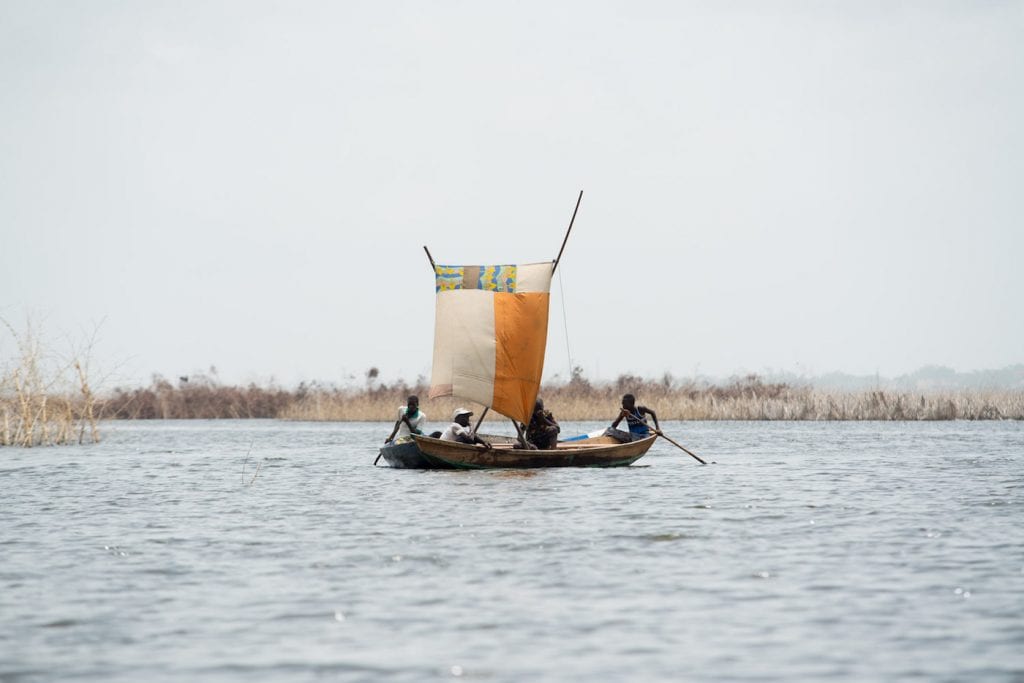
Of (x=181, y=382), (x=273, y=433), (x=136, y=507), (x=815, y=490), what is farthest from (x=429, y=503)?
(x=181, y=382)

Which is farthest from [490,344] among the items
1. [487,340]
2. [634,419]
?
[634,419]

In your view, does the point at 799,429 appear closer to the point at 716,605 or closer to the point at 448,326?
the point at 448,326

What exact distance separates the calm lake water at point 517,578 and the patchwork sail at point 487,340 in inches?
72.4

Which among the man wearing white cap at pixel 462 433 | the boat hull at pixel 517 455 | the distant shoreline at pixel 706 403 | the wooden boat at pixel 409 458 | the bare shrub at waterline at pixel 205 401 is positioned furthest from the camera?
the bare shrub at waterline at pixel 205 401

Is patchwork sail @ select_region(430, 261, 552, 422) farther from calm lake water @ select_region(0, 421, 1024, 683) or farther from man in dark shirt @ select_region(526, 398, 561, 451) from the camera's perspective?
calm lake water @ select_region(0, 421, 1024, 683)

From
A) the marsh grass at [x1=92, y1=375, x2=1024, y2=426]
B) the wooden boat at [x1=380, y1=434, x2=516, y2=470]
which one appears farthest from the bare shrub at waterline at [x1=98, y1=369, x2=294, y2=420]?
the wooden boat at [x1=380, y1=434, x2=516, y2=470]

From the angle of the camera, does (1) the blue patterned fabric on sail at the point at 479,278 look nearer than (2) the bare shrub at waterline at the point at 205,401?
Yes

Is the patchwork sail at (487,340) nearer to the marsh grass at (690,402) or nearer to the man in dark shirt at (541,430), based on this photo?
the man in dark shirt at (541,430)

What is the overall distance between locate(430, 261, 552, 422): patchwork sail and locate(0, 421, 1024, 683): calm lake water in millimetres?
1840

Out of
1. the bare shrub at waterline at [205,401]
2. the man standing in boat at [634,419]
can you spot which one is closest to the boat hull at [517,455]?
the man standing in boat at [634,419]

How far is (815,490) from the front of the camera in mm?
20656

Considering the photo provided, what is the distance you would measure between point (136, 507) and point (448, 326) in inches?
311

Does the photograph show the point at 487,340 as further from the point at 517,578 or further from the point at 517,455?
the point at 517,578

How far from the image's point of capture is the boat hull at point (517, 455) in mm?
23344
